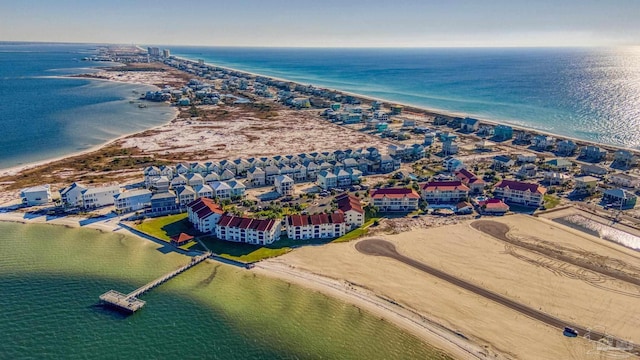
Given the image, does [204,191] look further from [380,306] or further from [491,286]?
[491,286]

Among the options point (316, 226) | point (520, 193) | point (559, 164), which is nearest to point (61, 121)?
point (316, 226)

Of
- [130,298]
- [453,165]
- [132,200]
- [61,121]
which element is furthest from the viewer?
[61,121]

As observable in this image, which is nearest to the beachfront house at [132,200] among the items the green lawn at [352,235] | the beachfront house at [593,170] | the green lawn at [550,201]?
the green lawn at [352,235]

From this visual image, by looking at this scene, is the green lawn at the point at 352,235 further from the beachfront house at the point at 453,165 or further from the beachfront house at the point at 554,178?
the beachfront house at the point at 554,178

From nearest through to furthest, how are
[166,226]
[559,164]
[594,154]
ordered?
1. [166,226]
2. [559,164]
3. [594,154]

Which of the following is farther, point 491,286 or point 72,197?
point 72,197

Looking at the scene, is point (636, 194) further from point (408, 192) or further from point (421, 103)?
point (421, 103)

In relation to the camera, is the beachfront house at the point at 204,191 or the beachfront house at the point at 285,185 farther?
the beachfront house at the point at 285,185
